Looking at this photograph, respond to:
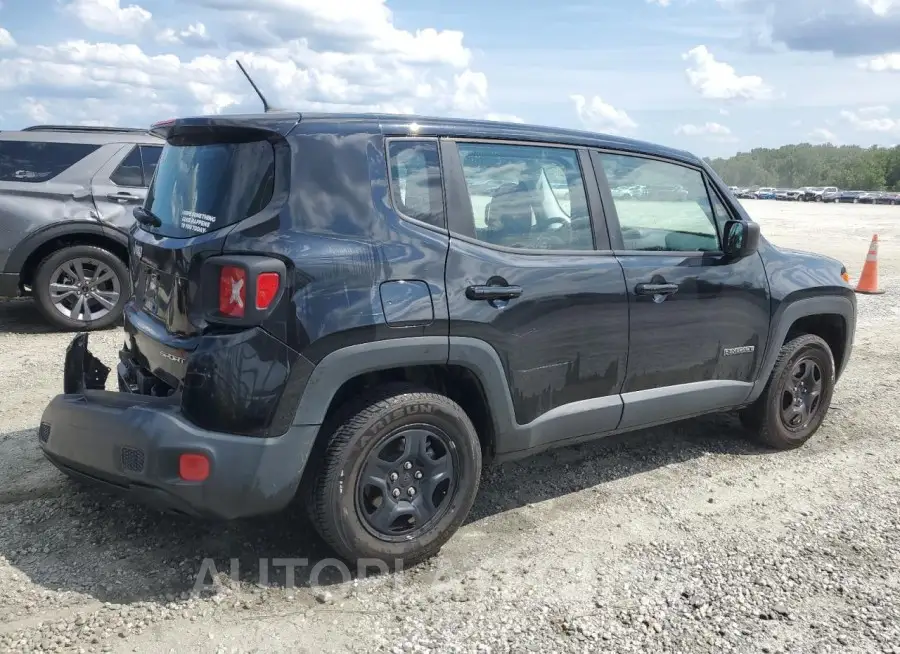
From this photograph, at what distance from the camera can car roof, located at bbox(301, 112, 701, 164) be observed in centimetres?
328

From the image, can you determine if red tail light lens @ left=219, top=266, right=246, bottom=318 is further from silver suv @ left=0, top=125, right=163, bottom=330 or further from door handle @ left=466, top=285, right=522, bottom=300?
silver suv @ left=0, top=125, right=163, bottom=330

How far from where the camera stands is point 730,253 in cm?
432

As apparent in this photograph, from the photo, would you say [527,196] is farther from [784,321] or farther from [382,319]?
[784,321]

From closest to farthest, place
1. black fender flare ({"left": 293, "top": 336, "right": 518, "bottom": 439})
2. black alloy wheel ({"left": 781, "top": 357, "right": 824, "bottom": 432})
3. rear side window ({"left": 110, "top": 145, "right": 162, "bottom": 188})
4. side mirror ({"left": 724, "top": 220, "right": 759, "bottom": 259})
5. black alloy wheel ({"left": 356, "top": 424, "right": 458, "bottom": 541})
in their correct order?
black fender flare ({"left": 293, "top": 336, "right": 518, "bottom": 439}) < black alloy wheel ({"left": 356, "top": 424, "right": 458, "bottom": 541}) < side mirror ({"left": 724, "top": 220, "right": 759, "bottom": 259}) < black alloy wheel ({"left": 781, "top": 357, "right": 824, "bottom": 432}) < rear side window ({"left": 110, "top": 145, "right": 162, "bottom": 188})

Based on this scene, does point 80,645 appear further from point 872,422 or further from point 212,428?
point 872,422

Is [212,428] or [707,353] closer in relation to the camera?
[212,428]

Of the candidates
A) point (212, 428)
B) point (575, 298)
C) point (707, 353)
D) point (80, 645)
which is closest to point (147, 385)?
point (212, 428)

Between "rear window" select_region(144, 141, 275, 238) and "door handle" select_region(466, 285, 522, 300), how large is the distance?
90cm

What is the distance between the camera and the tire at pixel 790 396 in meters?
Result: 4.77

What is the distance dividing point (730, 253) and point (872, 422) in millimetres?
2175

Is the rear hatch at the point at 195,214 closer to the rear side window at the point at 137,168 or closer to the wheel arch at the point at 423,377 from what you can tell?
the wheel arch at the point at 423,377

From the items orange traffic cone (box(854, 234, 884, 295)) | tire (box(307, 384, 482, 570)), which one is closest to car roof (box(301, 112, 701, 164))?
tire (box(307, 384, 482, 570))

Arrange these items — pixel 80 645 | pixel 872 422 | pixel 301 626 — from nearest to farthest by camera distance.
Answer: pixel 80 645 → pixel 301 626 → pixel 872 422

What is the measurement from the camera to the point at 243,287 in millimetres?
2881
